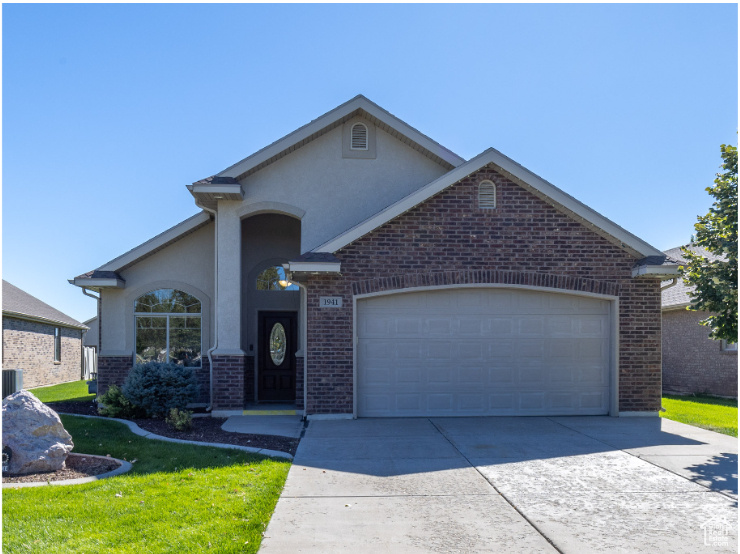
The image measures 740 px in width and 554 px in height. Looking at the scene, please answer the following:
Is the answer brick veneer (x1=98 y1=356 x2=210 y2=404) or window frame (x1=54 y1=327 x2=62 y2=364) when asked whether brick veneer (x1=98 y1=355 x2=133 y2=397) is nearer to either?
brick veneer (x1=98 y1=356 x2=210 y2=404)

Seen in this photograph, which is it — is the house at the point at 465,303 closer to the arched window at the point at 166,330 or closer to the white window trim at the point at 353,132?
the white window trim at the point at 353,132

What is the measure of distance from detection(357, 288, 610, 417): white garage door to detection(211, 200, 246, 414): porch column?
2778mm

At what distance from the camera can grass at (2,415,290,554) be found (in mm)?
5293

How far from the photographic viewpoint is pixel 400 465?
26.4ft

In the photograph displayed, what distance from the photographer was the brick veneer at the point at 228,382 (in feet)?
42.7

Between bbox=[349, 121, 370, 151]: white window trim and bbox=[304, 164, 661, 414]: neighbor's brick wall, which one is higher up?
bbox=[349, 121, 370, 151]: white window trim

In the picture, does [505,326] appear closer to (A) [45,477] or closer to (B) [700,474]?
(B) [700,474]

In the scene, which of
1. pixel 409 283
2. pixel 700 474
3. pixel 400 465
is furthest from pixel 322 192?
pixel 700 474

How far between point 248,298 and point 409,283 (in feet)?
16.7

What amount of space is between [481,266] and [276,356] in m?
5.97

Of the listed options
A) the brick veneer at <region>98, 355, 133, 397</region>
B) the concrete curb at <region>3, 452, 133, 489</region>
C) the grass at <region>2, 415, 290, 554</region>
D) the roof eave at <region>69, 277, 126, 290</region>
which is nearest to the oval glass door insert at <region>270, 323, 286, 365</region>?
the brick veneer at <region>98, 355, 133, 397</region>

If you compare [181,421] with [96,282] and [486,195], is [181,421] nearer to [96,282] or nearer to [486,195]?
[96,282]

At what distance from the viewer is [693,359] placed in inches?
787

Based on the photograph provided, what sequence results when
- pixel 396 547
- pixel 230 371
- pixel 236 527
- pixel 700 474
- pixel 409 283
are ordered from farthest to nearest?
1. pixel 230 371
2. pixel 409 283
3. pixel 700 474
4. pixel 236 527
5. pixel 396 547
